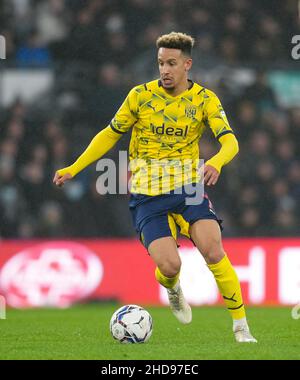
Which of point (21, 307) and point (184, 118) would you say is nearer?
point (184, 118)

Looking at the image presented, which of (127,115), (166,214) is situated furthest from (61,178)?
(166,214)

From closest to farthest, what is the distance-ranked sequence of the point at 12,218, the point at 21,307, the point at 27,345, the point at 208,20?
A: 1. the point at 27,345
2. the point at 21,307
3. the point at 12,218
4. the point at 208,20

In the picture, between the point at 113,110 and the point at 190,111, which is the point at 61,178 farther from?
the point at 113,110

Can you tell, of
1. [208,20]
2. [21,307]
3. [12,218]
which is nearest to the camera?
[21,307]

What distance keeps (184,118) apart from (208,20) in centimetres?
810

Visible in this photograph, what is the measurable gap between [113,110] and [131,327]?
7075 mm

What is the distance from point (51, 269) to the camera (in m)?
11.9

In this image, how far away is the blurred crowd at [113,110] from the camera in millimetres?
12766

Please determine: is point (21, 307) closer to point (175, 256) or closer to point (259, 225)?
point (259, 225)

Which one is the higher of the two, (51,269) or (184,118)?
(184,118)

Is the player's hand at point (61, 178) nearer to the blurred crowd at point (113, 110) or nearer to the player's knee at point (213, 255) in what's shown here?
the player's knee at point (213, 255)

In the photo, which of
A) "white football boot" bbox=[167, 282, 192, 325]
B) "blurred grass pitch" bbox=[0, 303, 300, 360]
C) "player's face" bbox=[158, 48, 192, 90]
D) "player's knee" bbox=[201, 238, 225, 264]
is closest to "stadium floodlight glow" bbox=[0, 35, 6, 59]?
"blurred grass pitch" bbox=[0, 303, 300, 360]

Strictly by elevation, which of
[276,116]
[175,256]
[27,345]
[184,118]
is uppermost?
[276,116]

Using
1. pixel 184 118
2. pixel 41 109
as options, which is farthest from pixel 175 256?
pixel 41 109
